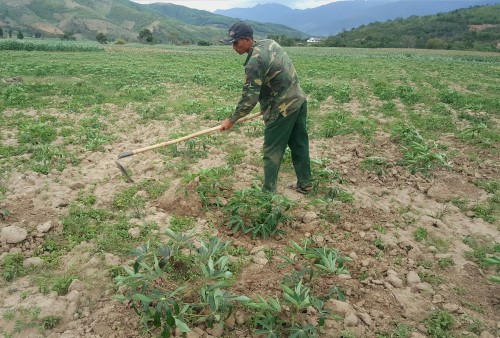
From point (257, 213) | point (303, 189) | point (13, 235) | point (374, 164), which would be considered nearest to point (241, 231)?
point (257, 213)

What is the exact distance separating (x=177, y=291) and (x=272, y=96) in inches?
93.6

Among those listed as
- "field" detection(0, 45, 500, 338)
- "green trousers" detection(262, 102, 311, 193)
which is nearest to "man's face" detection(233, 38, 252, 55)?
"green trousers" detection(262, 102, 311, 193)

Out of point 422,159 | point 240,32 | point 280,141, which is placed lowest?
point 422,159

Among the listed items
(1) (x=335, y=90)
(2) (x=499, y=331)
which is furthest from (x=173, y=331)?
(1) (x=335, y=90)

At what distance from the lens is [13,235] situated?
342 cm

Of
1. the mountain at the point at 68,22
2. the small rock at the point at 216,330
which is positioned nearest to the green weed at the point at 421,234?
the small rock at the point at 216,330

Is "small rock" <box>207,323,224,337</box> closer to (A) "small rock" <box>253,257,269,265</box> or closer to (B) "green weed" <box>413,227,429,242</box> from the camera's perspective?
(A) "small rock" <box>253,257,269,265</box>

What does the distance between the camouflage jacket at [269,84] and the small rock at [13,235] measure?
7.71 ft

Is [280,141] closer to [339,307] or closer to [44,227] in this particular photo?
[339,307]

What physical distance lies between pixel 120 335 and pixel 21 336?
71cm

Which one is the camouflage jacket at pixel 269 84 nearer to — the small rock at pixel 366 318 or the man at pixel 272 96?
the man at pixel 272 96

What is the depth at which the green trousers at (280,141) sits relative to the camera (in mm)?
4051

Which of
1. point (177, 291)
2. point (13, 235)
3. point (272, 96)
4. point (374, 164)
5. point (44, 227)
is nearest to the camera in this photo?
point (177, 291)

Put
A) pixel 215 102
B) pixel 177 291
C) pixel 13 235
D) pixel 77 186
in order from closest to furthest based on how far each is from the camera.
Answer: pixel 177 291
pixel 13 235
pixel 77 186
pixel 215 102
